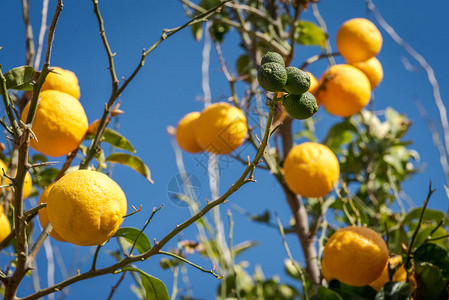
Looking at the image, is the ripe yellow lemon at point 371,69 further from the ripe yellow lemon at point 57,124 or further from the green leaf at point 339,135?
the ripe yellow lemon at point 57,124

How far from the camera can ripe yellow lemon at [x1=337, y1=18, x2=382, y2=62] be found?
4.01 feet

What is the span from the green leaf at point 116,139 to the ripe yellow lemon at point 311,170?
1.15 feet

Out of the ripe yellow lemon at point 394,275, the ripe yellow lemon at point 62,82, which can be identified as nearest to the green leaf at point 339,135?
the ripe yellow lemon at point 394,275

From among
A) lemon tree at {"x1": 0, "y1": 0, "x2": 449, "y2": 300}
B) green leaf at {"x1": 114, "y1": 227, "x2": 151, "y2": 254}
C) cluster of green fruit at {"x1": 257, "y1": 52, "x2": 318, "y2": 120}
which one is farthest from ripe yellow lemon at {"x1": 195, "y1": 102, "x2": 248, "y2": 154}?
cluster of green fruit at {"x1": 257, "y1": 52, "x2": 318, "y2": 120}

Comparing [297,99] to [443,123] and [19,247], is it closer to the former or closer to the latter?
[19,247]

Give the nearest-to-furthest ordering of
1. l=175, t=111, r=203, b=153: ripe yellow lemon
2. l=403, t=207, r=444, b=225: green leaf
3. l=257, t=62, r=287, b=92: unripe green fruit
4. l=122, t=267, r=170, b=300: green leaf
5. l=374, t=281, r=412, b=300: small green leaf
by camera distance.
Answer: l=257, t=62, r=287, b=92: unripe green fruit
l=122, t=267, r=170, b=300: green leaf
l=374, t=281, r=412, b=300: small green leaf
l=403, t=207, r=444, b=225: green leaf
l=175, t=111, r=203, b=153: ripe yellow lemon

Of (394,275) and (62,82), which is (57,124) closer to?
(62,82)

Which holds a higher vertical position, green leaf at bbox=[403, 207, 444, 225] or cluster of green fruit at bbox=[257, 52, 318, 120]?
cluster of green fruit at bbox=[257, 52, 318, 120]

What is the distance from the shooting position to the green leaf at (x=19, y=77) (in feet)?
2.37

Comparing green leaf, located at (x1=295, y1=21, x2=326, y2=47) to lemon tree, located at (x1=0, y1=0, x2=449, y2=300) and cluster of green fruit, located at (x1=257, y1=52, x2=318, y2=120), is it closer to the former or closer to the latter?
lemon tree, located at (x1=0, y1=0, x2=449, y2=300)

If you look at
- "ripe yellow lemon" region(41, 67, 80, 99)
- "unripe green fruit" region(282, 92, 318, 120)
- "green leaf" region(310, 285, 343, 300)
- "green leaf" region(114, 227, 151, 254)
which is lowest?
"green leaf" region(310, 285, 343, 300)

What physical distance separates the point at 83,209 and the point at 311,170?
54cm

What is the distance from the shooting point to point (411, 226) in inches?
48.3

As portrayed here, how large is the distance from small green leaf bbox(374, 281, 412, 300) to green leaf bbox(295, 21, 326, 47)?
0.81 m
